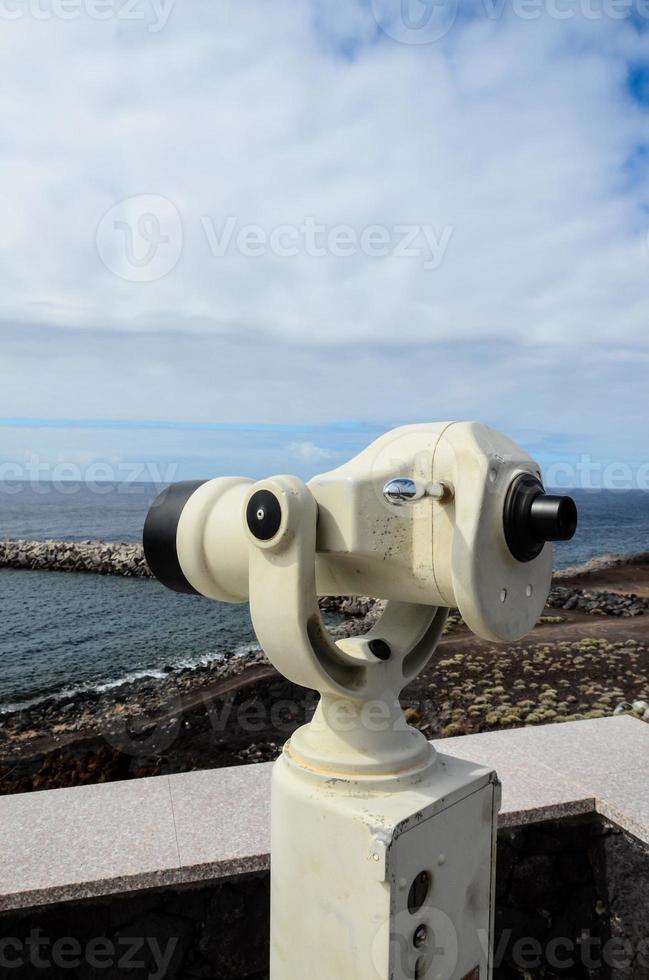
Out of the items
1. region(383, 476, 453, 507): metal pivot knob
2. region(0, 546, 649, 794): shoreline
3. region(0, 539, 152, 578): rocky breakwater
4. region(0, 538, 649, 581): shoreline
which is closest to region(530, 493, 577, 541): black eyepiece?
region(383, 476, 453, 507): metal pivot knob

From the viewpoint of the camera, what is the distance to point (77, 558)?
17359mm

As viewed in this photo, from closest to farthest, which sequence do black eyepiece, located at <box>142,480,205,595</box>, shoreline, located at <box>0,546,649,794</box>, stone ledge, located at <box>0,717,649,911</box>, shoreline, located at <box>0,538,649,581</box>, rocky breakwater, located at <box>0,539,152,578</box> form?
black eyepiece, located at <box>142,480,205,595</box>
stone ledge, located at <box>0,717,649,911</box>
shoreline, located at <box>0,546,649,794</box>
shoreline, located at <box>0,538,649,581</box>
rocky breakwater, located at <box>0,539,152,578</box>

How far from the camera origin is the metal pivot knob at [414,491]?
→ 1.20 m

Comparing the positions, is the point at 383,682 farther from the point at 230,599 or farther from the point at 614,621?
the point at 614,621

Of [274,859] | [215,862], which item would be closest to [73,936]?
[215,862]

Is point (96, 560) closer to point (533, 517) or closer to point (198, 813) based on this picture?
point (198, 813)

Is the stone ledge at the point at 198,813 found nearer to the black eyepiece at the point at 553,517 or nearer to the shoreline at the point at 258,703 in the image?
the black eyepiece at the point at 553,517

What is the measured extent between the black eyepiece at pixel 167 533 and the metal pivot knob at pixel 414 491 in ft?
1.81

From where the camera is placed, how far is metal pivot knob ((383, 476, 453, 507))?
1.20 metres

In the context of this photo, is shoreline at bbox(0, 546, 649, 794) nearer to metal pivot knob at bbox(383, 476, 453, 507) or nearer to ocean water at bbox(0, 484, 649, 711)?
ocean water at bbox(0, 484, 649, 711)

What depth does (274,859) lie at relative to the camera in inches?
53.4

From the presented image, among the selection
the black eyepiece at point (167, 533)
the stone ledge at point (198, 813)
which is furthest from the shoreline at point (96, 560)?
the black eyepiece at point (167, 533)

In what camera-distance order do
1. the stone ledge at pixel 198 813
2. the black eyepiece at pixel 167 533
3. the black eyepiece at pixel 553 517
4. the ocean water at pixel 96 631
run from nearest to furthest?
the black eyepiece at pixel 553 517 → the black eyepiece at pixel 167 533 → the stone ledge at pixel 198 813 → the ocean water at pixel 96 631

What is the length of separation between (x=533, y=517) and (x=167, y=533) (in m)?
0.80
